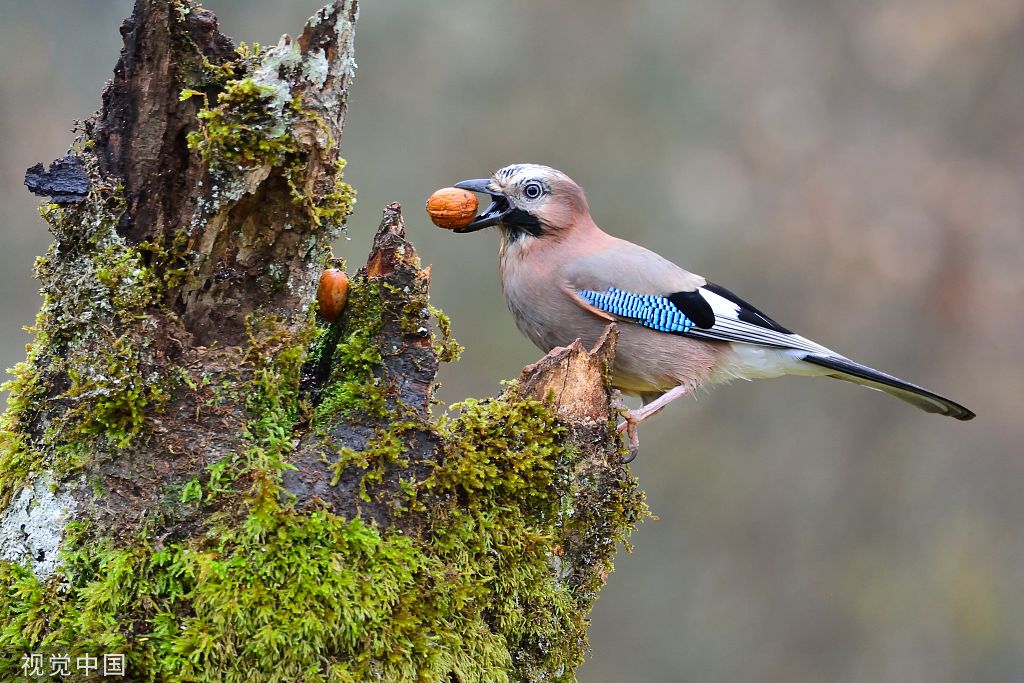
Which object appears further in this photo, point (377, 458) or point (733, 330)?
point (733, 330)

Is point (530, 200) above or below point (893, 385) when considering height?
above

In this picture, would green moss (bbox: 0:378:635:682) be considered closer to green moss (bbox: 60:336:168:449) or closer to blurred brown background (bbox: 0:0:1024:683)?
green moss (bbox: 60:336:168:449)

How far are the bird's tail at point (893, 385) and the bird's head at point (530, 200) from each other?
1570mm

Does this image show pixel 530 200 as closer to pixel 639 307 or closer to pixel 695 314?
pixel 639 307

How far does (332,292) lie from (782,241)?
683 cm

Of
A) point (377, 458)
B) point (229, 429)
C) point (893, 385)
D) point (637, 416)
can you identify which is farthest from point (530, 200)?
point (229, 429)

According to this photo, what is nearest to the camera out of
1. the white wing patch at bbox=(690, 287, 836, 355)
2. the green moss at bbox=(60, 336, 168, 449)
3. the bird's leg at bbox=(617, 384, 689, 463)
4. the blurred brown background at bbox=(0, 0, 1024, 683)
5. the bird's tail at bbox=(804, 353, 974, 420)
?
the green moss at bbox=(60, 336, 168, 449)

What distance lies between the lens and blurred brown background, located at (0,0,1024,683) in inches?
364

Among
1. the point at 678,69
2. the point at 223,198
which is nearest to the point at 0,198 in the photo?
the point at 678,69

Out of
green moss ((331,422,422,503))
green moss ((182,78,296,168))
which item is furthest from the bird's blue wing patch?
green moss ((182,78,296,168))

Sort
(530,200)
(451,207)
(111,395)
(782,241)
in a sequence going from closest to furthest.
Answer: (111,395), (451,207), (530,200), (782,241)

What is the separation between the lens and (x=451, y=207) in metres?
4.78

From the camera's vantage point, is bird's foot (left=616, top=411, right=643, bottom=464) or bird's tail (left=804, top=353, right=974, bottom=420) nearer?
bird's foot (left=616, top=411, right=643, bottom=464)

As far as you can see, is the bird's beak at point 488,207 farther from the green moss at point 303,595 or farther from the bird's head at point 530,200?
the green moss at point 303,595
